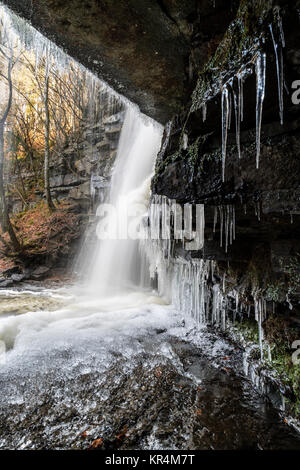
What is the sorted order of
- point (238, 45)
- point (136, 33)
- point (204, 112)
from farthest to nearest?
1. point (136, 33)
2. point (204, 112)
3. point (238, 45)

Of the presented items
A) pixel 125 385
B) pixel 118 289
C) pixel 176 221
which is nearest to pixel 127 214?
pixel 118 289

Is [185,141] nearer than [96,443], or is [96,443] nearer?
[96,443]

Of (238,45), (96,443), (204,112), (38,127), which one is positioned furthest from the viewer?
(38,127)

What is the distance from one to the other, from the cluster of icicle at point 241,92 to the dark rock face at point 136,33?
1.47 metres

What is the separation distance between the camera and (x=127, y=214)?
33.9 ft

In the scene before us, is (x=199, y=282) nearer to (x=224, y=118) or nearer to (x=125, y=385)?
(x=125, y=385)

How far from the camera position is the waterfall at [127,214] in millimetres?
9984

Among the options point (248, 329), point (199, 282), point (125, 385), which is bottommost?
point (125, 385)

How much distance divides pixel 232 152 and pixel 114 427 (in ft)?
11.3

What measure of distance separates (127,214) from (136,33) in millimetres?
7376

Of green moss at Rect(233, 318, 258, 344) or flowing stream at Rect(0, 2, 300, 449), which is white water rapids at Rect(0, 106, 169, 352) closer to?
flowing stream at Rect(0, 2, 300, 449)

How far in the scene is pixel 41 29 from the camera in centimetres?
329

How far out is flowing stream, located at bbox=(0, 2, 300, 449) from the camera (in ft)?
7.20
